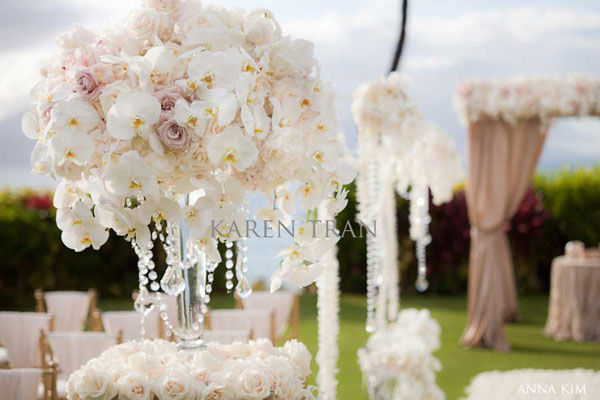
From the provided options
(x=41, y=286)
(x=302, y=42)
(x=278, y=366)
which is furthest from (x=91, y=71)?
(x=41, y=286)

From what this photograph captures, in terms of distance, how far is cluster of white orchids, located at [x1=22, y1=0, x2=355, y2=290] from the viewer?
62.2 inches

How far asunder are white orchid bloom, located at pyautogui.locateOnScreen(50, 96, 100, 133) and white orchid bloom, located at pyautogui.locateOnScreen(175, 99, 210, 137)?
0.20m

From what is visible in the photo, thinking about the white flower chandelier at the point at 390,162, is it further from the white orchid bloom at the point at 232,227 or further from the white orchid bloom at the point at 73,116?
the white orchid bloom at the point at 73,116

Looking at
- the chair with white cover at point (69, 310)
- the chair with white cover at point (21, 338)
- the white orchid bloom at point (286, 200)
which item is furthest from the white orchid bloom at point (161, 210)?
the chair with white cover at point (69, 310)

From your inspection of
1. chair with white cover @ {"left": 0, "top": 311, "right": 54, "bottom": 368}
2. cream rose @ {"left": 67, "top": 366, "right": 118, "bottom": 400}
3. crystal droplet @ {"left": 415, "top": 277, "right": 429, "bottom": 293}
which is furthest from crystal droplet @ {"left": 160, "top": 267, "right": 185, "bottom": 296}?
crystal droplet @ {"left": 415, "top": 277, "right": 429, "bottom": 293}

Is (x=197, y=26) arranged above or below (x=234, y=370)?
above

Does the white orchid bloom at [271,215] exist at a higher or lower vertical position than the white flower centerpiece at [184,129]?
lower

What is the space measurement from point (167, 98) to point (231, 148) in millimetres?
187

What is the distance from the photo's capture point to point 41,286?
31.3 ft

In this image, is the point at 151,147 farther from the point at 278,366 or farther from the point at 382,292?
the point at 382,292

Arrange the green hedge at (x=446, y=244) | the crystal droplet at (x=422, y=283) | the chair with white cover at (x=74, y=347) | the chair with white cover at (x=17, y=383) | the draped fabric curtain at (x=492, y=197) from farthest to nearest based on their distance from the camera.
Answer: the green hedge at (x=446, y=244) → the draped fabric curtain at (x=492, y=197) → the crystal droplet at (x=422, y=283) → the chair with white cover at (x=74, y=347) → the chair with white cover at (x=17, y=383)

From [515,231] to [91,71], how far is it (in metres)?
9.45

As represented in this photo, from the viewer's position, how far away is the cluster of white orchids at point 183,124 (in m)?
1.58

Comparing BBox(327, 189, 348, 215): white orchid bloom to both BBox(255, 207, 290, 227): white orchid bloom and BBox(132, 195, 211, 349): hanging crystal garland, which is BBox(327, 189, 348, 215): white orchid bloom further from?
BBox(132, 195, 211, 349): hanging crystal garland
